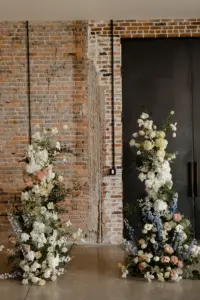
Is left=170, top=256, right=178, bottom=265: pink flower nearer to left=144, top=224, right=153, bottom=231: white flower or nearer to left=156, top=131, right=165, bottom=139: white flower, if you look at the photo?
left=144, top=224, right=153, bottom=231: white flower

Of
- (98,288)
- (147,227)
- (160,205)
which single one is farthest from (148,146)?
(98,288)

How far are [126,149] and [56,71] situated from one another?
1599 mm

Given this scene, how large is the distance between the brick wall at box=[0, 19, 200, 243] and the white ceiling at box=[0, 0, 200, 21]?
0.59 feet

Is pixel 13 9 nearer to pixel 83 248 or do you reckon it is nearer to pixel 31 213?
pixel 31 213

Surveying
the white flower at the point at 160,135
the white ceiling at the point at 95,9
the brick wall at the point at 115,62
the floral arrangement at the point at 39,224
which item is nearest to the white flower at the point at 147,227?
the floral arrangement at the point at 39,224

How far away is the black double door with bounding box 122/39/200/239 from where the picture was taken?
6.88 m

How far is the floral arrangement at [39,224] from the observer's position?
5.05m

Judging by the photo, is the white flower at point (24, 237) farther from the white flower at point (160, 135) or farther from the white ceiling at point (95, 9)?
the white ceiling at point (95, 9)

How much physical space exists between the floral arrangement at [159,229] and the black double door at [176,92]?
1.74 meters

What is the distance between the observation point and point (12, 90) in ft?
22.4

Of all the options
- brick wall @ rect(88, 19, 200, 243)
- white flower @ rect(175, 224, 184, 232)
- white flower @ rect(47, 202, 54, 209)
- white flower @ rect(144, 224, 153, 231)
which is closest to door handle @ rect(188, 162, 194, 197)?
brick wall @ rect(88, 19, 200, 243)

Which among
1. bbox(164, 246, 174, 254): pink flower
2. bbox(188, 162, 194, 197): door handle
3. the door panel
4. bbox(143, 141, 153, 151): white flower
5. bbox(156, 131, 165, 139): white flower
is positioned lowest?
bbox(164, 246, 174, 254): pink flower

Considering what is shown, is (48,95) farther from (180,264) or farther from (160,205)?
(180,264)

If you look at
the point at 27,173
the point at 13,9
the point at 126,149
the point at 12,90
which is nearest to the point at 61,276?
the point at 27,173
